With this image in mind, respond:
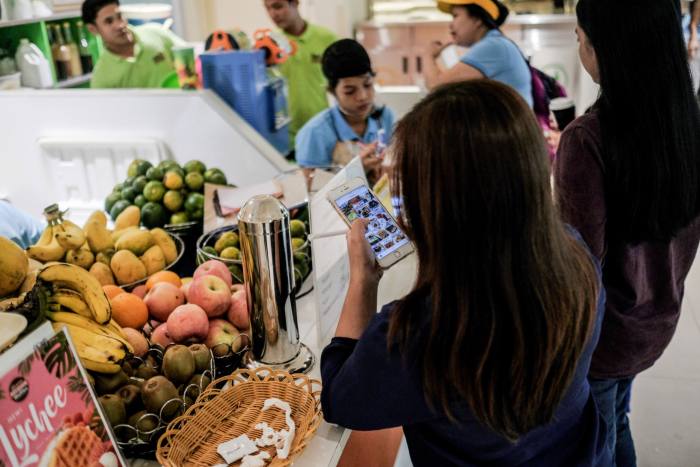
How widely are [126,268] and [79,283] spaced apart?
0.35 m

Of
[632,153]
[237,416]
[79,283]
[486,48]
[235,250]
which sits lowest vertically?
[237,416]

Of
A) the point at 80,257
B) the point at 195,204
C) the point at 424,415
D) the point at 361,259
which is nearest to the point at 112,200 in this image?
the point at 195,204

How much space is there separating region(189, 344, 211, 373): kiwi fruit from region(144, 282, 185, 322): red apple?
201mm

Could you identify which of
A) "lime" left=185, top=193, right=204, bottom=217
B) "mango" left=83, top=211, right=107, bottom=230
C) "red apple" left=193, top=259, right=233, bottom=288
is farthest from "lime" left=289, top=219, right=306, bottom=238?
"mango" left=83, top=211, right=107, bottom=230

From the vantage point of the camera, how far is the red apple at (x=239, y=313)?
144cm

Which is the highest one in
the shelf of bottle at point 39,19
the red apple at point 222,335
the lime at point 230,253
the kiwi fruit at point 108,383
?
the shelf of bottle at point 39,19

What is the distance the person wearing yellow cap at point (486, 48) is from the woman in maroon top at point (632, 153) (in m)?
1.28

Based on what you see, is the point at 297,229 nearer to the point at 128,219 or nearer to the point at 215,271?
the point at 215,271

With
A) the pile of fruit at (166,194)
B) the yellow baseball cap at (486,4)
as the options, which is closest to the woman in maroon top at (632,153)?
the pile of fruit at (166,194)

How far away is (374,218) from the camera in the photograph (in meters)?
1.29

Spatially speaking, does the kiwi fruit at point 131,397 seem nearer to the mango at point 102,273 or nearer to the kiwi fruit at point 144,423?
the kiwi fruit at point 144,423

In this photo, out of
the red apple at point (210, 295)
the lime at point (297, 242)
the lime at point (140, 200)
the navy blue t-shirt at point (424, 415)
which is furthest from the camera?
the lime at point (140, 200)

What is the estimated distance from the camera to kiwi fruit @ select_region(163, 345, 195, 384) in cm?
118

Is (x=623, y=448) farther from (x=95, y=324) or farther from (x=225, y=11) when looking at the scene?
(x=225, y=11)
